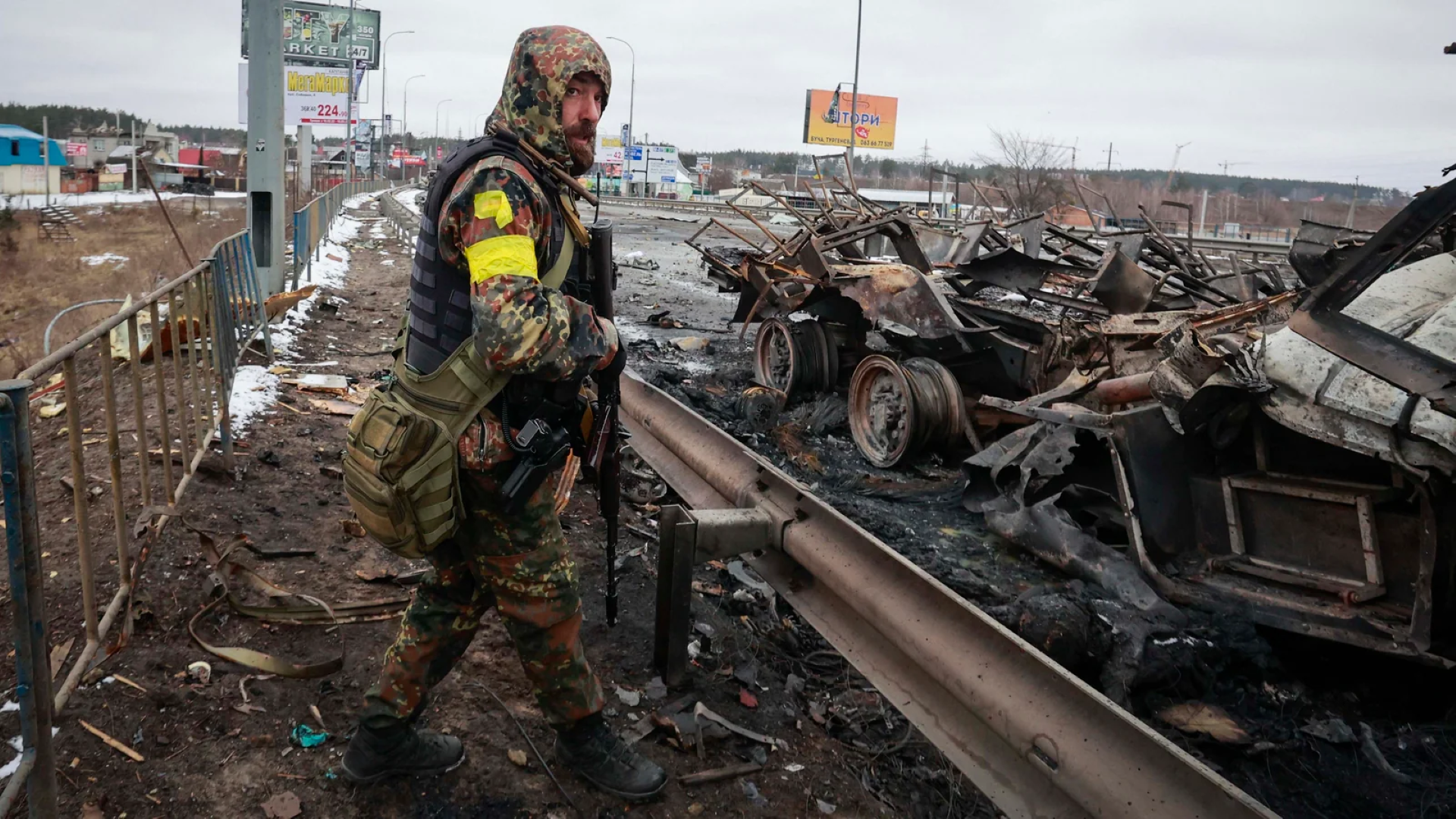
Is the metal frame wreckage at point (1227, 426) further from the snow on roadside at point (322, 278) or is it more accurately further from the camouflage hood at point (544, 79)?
the snow on roadside at point (322, 278)

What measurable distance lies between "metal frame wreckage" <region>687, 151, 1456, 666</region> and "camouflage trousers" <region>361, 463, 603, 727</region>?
2.53m

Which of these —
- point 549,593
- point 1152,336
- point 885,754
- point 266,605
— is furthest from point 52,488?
point 1152,336

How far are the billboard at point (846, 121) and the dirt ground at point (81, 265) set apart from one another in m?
36.0

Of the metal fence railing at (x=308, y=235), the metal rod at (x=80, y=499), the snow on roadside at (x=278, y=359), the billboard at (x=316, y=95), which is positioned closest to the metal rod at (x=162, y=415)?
the metal rod at (x=80, y=499)

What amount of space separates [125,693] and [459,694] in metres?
0.95

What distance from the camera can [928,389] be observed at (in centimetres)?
616

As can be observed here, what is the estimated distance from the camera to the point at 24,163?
3186cm

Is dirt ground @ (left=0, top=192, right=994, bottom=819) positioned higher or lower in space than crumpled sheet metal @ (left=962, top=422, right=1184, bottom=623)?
lower

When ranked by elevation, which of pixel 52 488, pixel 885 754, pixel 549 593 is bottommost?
pixel 885 754

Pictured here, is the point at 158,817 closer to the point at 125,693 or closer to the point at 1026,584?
the point at 125,693

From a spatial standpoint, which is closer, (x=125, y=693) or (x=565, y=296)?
(x=565, y=296)

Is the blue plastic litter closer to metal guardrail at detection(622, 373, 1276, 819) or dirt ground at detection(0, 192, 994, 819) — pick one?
dirt ground at detection(0, 192, 994, 819)

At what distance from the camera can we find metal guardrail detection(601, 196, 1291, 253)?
10.2 meters

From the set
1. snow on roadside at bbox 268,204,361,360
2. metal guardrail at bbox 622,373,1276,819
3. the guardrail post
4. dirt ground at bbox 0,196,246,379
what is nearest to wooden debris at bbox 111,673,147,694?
the guardrail post
